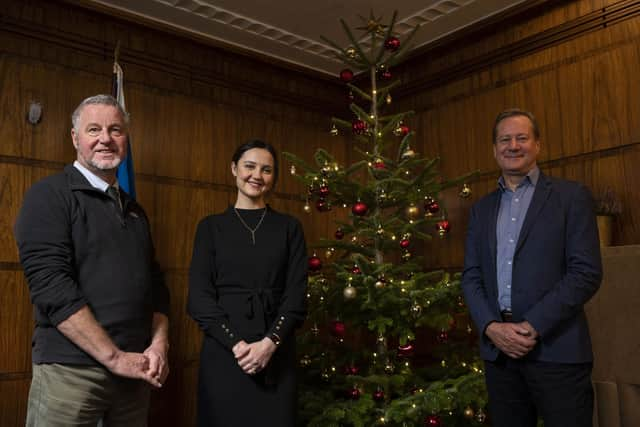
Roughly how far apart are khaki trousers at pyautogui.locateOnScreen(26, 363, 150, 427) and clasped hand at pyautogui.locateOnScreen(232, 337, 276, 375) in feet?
1.63

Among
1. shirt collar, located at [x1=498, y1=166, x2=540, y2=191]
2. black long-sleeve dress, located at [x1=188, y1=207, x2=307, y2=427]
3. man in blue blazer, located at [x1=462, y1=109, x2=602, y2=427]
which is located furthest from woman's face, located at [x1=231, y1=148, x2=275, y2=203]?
shirt collar, located at [x1=498, y1=166, x2=540, y2=191]

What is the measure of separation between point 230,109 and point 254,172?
252cm

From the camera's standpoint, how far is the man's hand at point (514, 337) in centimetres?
189

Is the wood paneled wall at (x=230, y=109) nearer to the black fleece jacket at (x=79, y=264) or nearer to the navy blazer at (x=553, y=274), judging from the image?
the navy blazer at (x=553, y=274)

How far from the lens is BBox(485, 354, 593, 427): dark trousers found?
1861 millimetres

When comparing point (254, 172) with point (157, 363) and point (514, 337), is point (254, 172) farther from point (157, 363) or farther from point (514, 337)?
point (514, 337)

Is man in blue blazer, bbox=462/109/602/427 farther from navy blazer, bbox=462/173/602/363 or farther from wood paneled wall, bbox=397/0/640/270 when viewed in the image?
wood paneled wall, bbox=397/0/640/270

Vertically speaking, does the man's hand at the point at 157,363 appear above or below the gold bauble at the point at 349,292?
below

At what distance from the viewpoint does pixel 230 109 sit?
4.74 m

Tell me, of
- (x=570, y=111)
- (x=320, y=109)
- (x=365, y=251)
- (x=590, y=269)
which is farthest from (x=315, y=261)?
(x=320, y=109)

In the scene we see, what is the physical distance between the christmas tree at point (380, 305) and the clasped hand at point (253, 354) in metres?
0.69

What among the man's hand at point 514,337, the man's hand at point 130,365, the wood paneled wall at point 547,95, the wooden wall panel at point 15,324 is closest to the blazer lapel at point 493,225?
the man's hand at point 514,337

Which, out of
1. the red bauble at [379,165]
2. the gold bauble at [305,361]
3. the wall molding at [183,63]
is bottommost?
the gold bauble at [305,361]

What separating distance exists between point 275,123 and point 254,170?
2.74 meters
